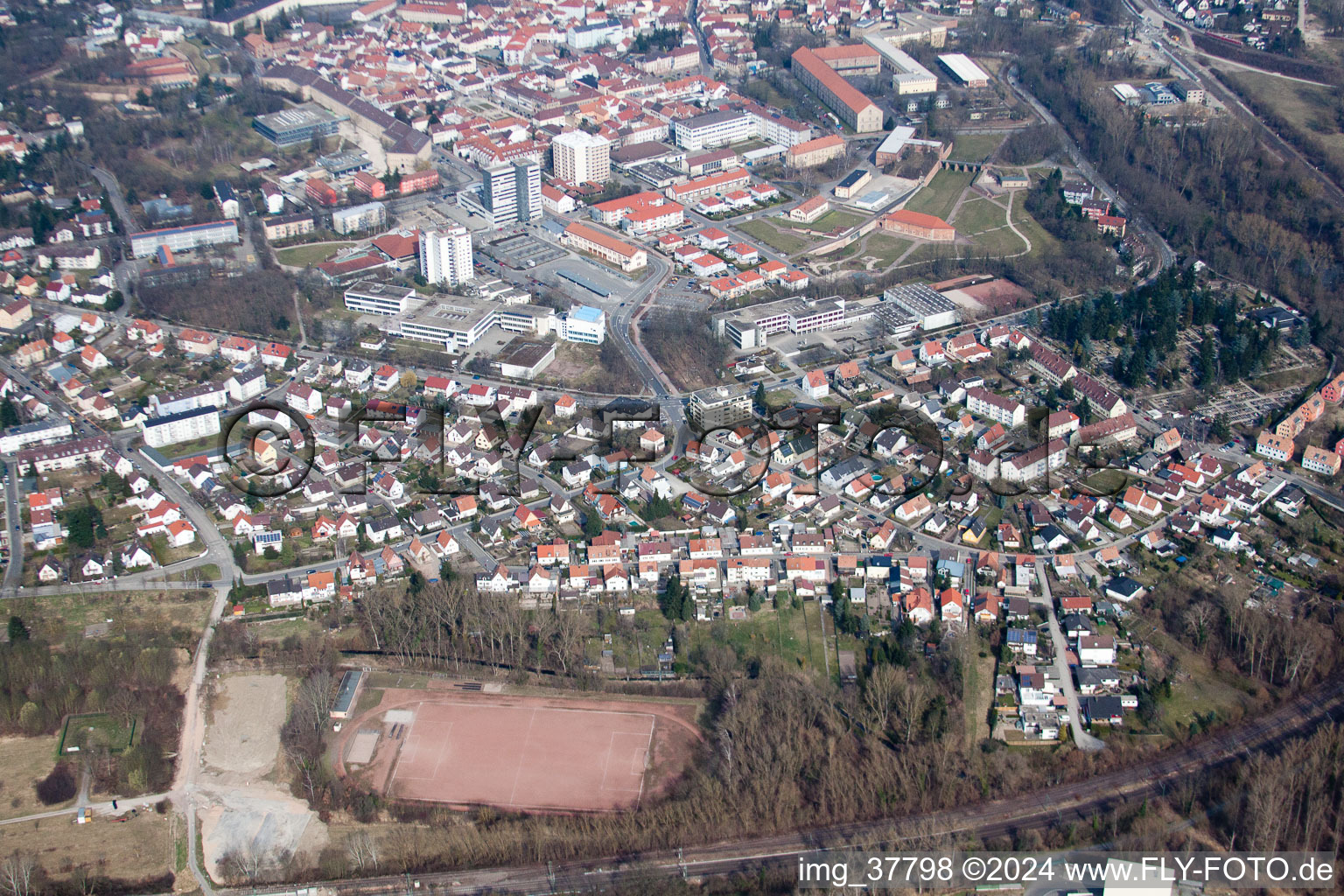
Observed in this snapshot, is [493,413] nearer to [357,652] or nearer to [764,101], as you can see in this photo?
[357,652]

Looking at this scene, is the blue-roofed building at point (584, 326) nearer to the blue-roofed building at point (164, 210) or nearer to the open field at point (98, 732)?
the blue-roofed building at point (164, 210)

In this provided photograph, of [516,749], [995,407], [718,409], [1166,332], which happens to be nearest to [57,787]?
[516,749]

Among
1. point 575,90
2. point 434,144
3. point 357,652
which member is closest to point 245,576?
point 357,652

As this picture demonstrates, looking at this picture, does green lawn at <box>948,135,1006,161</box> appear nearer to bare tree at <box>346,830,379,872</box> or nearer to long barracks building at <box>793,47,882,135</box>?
long barracks building at <box>793,47,882,135</box>

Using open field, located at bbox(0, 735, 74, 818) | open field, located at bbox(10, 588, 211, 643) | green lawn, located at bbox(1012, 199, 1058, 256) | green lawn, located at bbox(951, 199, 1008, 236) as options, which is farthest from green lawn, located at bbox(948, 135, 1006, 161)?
open field, located at bbox(0, 735, 74, 818)

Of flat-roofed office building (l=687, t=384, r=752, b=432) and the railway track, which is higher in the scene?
flat-roofed office building (l=687, t=384, r=752, b=432)

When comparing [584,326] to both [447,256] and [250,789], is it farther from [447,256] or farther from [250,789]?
[250,789]
